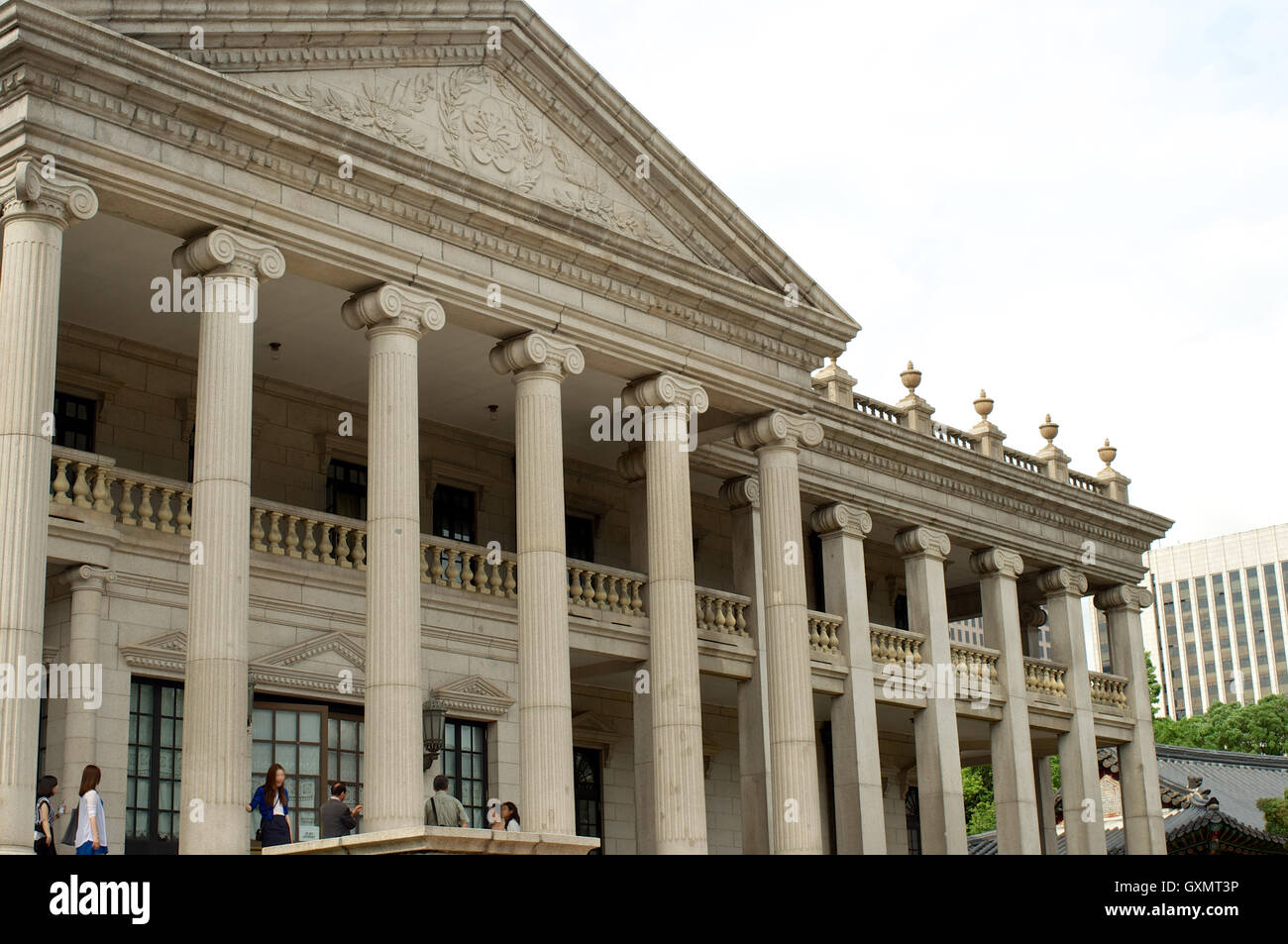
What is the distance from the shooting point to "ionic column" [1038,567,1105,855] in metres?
37.0

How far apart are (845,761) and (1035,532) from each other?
986cm

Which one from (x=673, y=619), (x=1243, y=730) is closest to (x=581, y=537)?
(x=673, y=619)

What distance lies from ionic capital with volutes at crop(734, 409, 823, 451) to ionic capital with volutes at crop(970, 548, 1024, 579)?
1043 cm

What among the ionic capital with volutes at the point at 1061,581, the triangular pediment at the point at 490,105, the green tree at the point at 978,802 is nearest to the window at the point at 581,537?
the triangular pediment at the point at 490,105

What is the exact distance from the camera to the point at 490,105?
24.4 meters

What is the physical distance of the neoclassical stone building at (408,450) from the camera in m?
19.5

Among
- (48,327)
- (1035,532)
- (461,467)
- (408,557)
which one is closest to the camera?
(48,327)

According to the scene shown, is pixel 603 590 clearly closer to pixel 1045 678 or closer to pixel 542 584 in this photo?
pixel 542 584

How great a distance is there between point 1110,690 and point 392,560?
24491mm

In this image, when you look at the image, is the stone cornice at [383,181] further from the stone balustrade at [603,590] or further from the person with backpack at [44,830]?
the person with backpack at [44,830]

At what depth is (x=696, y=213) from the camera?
27109 millimetres

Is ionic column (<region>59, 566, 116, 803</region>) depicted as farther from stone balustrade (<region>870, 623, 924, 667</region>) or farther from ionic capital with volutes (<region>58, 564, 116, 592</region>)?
stone balustrade (<region>870, 623, 924, 667</region>)
